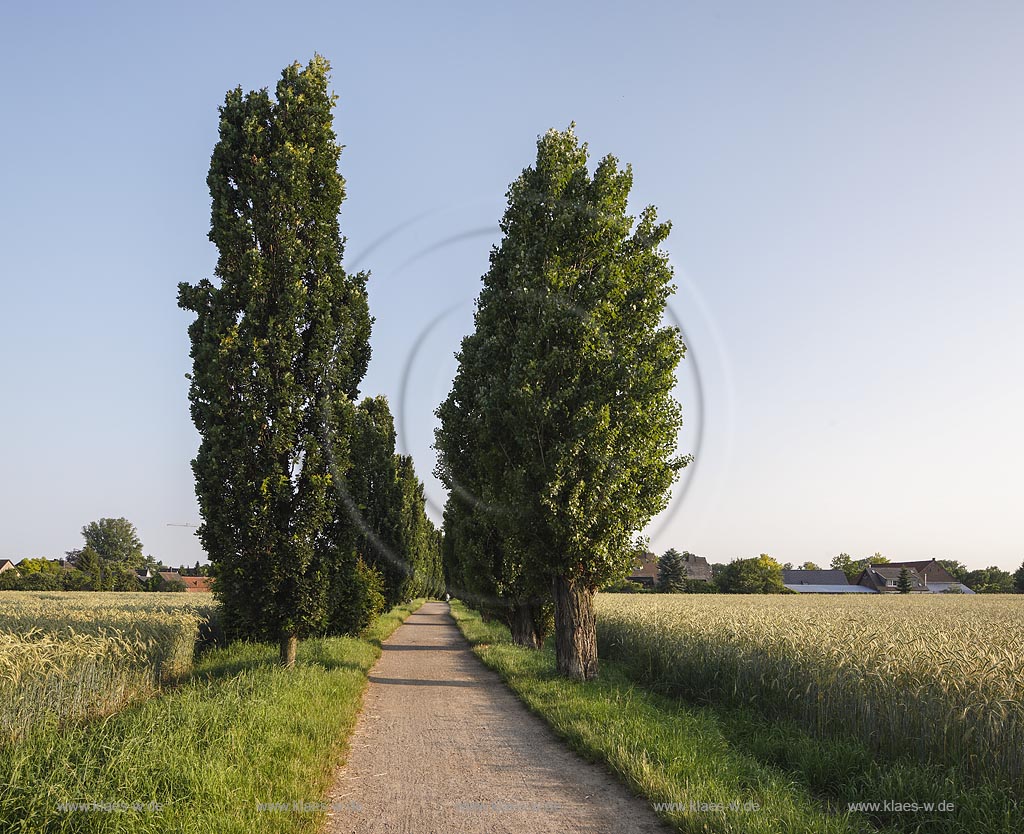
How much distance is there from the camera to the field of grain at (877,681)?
7.11m

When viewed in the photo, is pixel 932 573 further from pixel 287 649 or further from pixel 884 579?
pixel 287 649

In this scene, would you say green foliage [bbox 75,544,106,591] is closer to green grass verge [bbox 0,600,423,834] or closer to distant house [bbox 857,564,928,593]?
green grass verge [bbox 0,600,423,834]

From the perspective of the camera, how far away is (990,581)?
10694 centimetres

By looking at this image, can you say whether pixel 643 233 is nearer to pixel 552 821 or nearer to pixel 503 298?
pixel 503 298

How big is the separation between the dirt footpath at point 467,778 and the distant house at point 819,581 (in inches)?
4372

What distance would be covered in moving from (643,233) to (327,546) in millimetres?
10458

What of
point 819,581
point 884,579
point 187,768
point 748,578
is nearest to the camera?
point 187,768

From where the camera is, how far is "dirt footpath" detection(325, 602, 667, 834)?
6.16 m

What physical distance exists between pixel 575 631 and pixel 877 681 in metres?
6.84

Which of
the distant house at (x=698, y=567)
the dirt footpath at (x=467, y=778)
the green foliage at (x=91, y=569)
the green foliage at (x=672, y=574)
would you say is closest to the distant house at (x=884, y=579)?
the distant house at (x=698, y=567)

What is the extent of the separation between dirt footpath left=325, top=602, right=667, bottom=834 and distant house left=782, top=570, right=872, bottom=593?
11105cm

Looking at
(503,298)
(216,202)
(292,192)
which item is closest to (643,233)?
(503,298)

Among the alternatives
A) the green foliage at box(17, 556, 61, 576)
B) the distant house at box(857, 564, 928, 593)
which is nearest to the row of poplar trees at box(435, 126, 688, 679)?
the green foliage at box(17, 556, 61, 576)

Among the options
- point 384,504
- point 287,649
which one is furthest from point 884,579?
point 287,649
